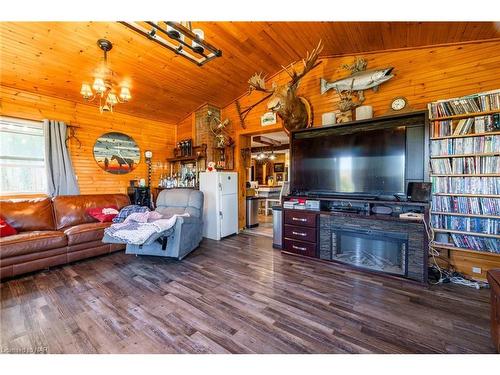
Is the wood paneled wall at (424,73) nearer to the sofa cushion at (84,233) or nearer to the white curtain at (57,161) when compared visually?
the sofa cushion at (84,233)

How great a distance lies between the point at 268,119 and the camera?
14.1 ft

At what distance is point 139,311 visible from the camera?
6.21 ft

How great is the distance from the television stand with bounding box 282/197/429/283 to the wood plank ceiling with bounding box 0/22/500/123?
2196 millimetres

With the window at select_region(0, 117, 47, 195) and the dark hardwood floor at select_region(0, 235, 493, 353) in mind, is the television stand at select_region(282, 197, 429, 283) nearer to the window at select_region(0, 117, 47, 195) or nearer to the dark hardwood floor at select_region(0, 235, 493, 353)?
the dark hardwood floor at select_region(0, 235, 493, 353)

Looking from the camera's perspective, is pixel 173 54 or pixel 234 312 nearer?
pixel 234 312

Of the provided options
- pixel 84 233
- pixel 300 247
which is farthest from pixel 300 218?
pixel 84 233

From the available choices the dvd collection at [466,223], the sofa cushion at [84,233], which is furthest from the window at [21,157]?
the dvd collection at [466,223]

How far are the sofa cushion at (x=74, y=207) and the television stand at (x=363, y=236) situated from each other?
3.28m

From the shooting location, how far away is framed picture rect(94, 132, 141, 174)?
4395mm

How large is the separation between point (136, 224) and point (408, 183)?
3591mm

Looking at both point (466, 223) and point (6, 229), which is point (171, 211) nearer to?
point (6, 229)

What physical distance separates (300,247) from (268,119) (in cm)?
260
